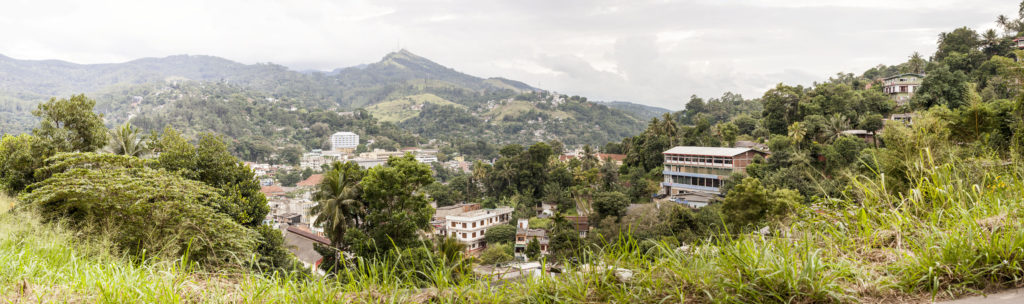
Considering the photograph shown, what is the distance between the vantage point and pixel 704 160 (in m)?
24.5

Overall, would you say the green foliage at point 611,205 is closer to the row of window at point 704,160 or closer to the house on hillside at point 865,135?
the row of window at point 704,160

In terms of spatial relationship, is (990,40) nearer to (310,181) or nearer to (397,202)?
(397,202)

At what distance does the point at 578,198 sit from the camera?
29.2 metres

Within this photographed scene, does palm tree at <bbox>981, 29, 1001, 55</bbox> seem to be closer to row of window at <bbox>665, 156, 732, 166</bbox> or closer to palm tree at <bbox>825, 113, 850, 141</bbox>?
palm tree at <bbox>825, 113, 850, 141</bbox>

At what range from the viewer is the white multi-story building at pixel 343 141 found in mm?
88000

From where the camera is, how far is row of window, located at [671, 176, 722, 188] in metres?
24.0

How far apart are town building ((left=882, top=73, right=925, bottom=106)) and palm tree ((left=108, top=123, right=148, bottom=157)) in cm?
3581

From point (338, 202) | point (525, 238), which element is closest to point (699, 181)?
point (525, 238)

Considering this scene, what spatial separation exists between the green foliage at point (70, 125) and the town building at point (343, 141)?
79221mm

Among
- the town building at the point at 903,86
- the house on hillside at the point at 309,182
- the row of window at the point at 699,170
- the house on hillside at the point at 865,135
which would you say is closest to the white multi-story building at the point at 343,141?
the house on hillside at the point at 309,182

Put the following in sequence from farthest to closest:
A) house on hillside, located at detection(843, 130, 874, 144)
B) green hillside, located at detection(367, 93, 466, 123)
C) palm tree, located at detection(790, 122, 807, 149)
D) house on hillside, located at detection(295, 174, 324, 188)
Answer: green hillside, located at detection(367, 93, 466, 123) → house on hillside, located at detection(295, 174, 324, 188) → house on hillside, located at detection(843, 130, 874, 144) → palm tree, located at detection(790, 122, 807, 149)

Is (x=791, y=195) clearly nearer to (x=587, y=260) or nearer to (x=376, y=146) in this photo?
(x=587, y=260)

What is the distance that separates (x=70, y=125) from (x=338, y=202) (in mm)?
5284

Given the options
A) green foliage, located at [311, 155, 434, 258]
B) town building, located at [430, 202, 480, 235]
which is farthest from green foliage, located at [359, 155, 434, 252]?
town building, located at [430, 202, 480, 235]
